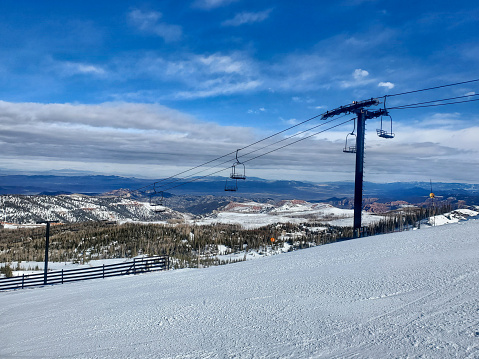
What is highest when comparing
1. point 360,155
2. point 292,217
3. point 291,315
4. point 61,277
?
point 360,155

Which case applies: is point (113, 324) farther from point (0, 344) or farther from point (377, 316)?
point (377, 316)

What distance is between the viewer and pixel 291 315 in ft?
25.5

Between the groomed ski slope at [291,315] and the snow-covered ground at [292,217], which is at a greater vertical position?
the groomed ski slope at [291,315]

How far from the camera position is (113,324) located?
8.84 meters

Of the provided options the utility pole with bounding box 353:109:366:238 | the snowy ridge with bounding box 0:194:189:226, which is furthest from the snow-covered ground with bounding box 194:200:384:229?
the snowy ridge with bounding box 0:194:189:226

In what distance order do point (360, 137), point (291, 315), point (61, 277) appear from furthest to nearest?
point (61, 277) → point (360, 137) → point (291, 315)

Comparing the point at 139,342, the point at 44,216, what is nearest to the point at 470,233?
the point at 139,342

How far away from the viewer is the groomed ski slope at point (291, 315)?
5859mm

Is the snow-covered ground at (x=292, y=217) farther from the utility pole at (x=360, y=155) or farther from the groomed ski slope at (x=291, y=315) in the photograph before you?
the groomed ski slope at (x=291, y=315)

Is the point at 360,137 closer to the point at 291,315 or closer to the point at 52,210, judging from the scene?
the point at 291,315

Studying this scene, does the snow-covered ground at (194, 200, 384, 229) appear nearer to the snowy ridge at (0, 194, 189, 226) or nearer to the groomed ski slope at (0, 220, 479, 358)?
the groomed ski slope at (0, 220, 479, 358)

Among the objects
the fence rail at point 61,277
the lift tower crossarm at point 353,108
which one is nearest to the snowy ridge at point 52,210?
the fence rail at point 61,277

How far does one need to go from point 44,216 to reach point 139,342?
126 meters

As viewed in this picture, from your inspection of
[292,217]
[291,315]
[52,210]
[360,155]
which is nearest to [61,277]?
[291,315]
